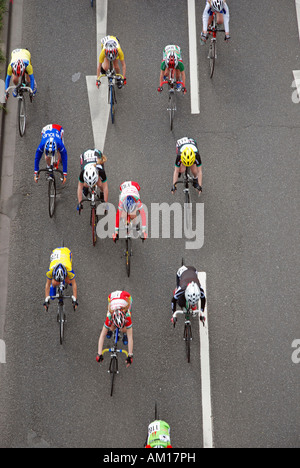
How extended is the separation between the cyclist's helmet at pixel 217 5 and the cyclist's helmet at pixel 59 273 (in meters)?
7.66

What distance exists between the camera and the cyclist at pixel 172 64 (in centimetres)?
1478

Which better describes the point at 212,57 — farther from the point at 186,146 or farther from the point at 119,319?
the point at 119,319

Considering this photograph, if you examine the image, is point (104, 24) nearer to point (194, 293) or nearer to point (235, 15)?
point (235, 15)

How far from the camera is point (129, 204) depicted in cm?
1296

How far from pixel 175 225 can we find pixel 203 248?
0.88m

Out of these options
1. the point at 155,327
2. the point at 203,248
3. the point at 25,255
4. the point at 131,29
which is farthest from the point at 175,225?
the point at 131,29

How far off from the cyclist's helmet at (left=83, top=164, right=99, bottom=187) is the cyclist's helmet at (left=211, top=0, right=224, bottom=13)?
5.55m

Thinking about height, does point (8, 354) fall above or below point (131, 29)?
below

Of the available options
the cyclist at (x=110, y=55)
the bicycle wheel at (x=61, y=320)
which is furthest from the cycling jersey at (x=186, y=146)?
the bicycle wheel at (x=61, y=320)

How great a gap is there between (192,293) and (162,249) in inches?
107

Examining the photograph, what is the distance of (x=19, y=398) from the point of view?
41.6 ft

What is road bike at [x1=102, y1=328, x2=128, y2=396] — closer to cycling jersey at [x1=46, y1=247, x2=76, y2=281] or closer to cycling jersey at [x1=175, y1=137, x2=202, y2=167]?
cycling jersey at [x1=46, y1=247, x2=76, y2=281]

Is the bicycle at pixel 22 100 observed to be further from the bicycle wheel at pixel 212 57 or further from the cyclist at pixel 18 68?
the bicycle wheel at pixel 212 57

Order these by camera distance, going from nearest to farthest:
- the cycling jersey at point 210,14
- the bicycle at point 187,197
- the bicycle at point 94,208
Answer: the bicycle at point 94,208 → the bicycle at point 187,197 → the cycling jersey at point 210,14
